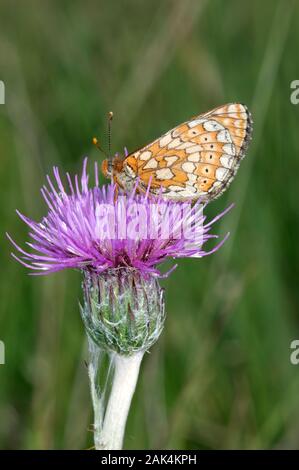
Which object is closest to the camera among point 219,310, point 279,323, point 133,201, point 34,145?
point 133,201

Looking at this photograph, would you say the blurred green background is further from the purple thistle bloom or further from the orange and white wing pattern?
the purple thistle bloom

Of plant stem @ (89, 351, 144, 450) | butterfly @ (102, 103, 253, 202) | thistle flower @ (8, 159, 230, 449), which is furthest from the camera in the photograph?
butterfly @ (102, 103, 253, 202)

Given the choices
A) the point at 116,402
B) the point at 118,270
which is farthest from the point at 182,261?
the point at 116,402

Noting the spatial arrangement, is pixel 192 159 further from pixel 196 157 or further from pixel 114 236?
pixel 114 236

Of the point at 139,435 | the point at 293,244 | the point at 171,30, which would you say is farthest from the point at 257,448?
the point at 171,30

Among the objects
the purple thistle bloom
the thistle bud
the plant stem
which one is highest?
the purple thistle bloom

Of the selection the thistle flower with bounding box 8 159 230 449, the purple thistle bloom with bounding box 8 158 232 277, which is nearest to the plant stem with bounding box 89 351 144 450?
the thistle flower with bounding box 8 159 230 449

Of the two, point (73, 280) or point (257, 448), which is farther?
point (73, 280)

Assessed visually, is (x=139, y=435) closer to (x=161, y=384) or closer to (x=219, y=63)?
(x=161, y=384)
